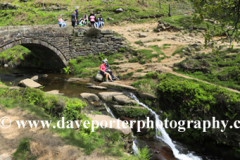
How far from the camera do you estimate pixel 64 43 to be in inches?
578

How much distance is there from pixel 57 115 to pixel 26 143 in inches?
67.4

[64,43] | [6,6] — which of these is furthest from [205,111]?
[6,6]

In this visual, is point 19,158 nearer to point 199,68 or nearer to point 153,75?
point 153,75

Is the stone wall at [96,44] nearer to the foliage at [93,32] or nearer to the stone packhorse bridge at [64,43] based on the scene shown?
the stone packhorse bridge at [64,43]

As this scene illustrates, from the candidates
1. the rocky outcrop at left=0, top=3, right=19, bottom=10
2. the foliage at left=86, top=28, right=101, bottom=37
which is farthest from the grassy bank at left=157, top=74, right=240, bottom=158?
the rocky outcrop at left=0, top=3, right=19, bottom=10

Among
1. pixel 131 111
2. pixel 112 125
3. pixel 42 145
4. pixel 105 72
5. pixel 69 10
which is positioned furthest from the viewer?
pixel 69 10

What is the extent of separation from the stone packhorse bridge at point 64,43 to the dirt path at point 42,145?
30.0ft

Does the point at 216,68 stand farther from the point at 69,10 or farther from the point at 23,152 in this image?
the point at 69,10

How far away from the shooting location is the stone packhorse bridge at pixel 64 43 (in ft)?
43.0

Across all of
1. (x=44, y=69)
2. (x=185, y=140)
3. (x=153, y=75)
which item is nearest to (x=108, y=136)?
(x=185, y=140)

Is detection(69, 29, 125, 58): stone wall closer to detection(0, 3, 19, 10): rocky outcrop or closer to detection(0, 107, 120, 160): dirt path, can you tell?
detection(0, 107, 120, 160): dirt path

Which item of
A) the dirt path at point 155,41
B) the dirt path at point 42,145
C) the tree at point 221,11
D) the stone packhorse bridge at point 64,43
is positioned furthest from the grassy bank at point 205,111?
the stone packhorse bridge at point 64,43

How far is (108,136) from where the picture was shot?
5.50m

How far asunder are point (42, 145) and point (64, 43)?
11.5m
